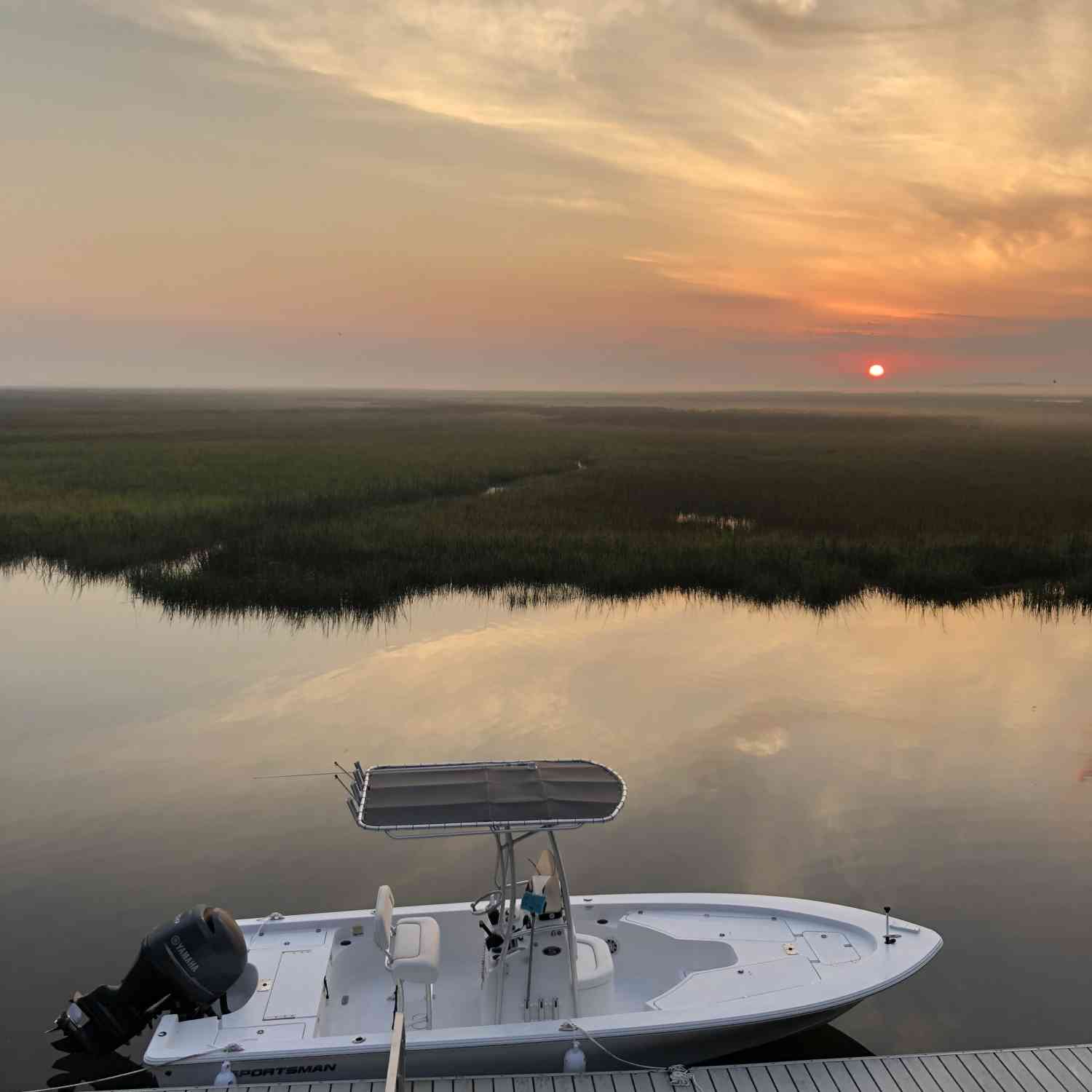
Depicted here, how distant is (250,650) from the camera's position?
2148 centimetres

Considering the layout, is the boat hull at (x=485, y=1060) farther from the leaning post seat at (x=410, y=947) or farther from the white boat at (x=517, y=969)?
the leaning post seat at (x=410, y=947)

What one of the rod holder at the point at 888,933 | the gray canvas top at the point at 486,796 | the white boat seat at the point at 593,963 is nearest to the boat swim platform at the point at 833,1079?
the white boat seat at the point at 593,963

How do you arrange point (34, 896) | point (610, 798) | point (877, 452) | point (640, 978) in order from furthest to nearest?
point (877, 452), point (34, 896), point (640, 978), point (610, 798)

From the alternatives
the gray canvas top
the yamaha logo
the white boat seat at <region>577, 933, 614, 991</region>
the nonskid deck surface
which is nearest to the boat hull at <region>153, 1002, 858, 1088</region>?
the nonskid deck surface

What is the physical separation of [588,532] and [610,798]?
24037mm

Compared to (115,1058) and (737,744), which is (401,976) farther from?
(737,744)

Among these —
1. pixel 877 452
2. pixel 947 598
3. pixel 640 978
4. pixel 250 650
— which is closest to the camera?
pixel 640 978

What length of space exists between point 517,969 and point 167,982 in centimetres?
291

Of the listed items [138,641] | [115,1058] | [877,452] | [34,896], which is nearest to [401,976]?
[115,1058]

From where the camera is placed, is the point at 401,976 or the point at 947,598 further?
the point at 947,598

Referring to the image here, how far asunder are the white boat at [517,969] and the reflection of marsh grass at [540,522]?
51.5ft

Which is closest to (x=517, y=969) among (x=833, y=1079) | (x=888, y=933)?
(x=833, y=1079)

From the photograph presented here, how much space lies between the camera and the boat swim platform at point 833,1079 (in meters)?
7.84

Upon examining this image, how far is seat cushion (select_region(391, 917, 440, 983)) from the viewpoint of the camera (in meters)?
8.43
